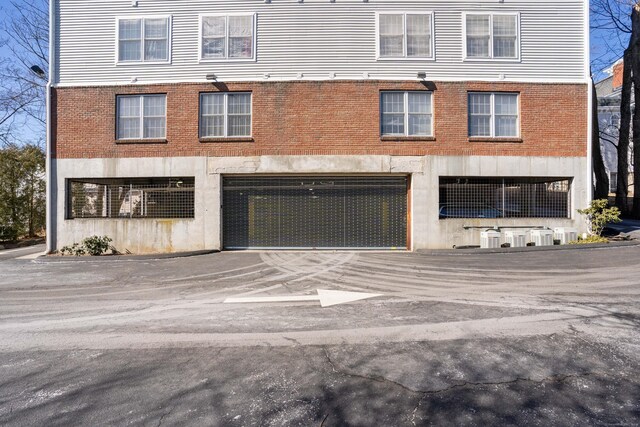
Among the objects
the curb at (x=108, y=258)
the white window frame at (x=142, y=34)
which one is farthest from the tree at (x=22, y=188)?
the white window frame at (x=142, y=34)

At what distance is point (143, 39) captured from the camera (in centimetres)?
1416

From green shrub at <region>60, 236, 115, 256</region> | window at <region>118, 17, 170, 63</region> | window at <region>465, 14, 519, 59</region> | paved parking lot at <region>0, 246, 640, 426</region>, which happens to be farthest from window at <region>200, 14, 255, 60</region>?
paved parking lot at <region>0, 246, 640, 426</region>

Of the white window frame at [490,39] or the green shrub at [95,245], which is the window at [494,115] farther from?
the green shrub at [95,245]

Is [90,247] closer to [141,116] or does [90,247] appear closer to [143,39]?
[141,116]

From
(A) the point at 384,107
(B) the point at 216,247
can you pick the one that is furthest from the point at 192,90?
(A) the point at 384,107

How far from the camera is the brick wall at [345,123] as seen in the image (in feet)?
44.7

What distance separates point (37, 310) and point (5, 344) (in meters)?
1.93

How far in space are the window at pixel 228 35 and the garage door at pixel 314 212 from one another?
4813 millimetres

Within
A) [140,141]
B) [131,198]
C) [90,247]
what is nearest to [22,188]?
[131,198]

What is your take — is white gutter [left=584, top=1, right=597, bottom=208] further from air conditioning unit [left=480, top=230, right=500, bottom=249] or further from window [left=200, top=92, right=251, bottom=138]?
window [left=200, top=92, right=251, bottom=138]

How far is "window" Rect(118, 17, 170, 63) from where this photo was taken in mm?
14125

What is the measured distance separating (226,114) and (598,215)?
14.0m

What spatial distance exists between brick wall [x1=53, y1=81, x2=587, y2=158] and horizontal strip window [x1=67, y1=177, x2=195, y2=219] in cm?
113

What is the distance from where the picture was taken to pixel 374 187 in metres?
13.9
